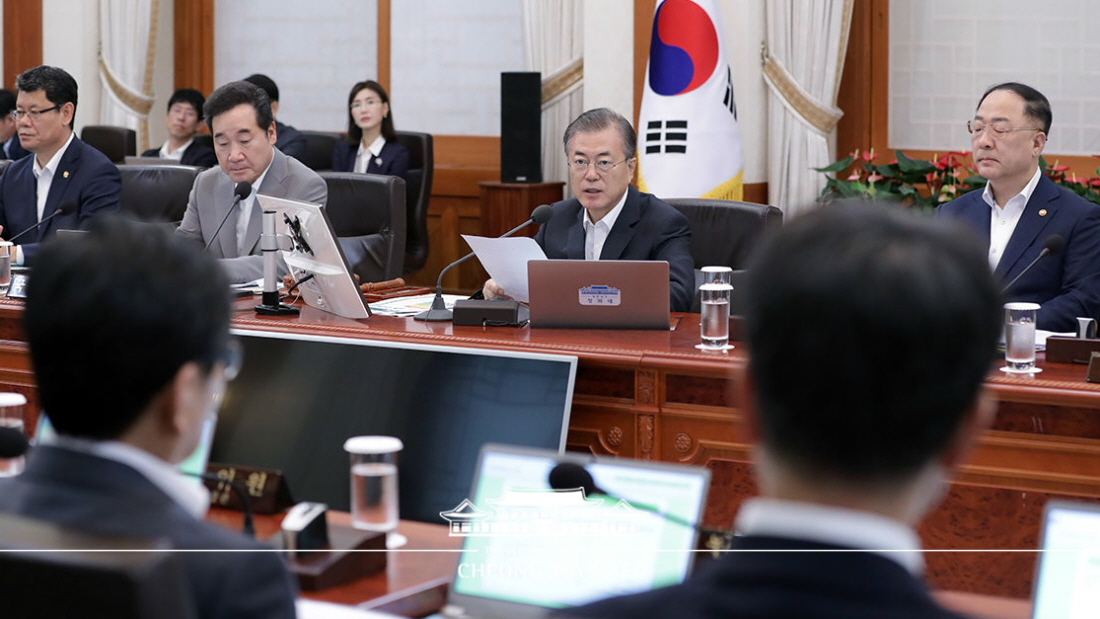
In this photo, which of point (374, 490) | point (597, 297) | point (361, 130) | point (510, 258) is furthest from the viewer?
point (361, 130)

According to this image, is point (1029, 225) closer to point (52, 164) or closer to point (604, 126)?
point (604, 126)

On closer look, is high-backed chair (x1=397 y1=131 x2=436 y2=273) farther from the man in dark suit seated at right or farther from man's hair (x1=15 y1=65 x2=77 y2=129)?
the man in dark suit seated at right

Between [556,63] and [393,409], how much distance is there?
14.3 ft

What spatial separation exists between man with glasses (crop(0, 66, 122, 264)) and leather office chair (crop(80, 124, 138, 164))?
2579 mm

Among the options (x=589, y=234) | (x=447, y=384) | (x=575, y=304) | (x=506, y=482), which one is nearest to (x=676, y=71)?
(x=589, y=234)

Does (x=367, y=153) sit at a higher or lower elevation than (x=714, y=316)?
higher

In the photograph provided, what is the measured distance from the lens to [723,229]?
12.6ft

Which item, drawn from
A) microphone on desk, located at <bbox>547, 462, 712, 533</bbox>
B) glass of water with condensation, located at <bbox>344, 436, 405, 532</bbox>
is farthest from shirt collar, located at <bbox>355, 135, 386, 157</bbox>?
microphone on desk, located at <bbox>547, 462, 712, 533</bbox>

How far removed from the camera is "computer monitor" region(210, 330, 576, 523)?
2770 millimetres

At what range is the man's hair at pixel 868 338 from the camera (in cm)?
82

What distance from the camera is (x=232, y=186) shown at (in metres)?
3.98

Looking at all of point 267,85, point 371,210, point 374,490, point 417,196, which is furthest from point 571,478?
point 267,85

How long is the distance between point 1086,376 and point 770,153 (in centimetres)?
372

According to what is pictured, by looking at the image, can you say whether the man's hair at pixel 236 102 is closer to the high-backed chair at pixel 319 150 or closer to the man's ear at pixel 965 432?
the high-backed chair at pixel 319 150
